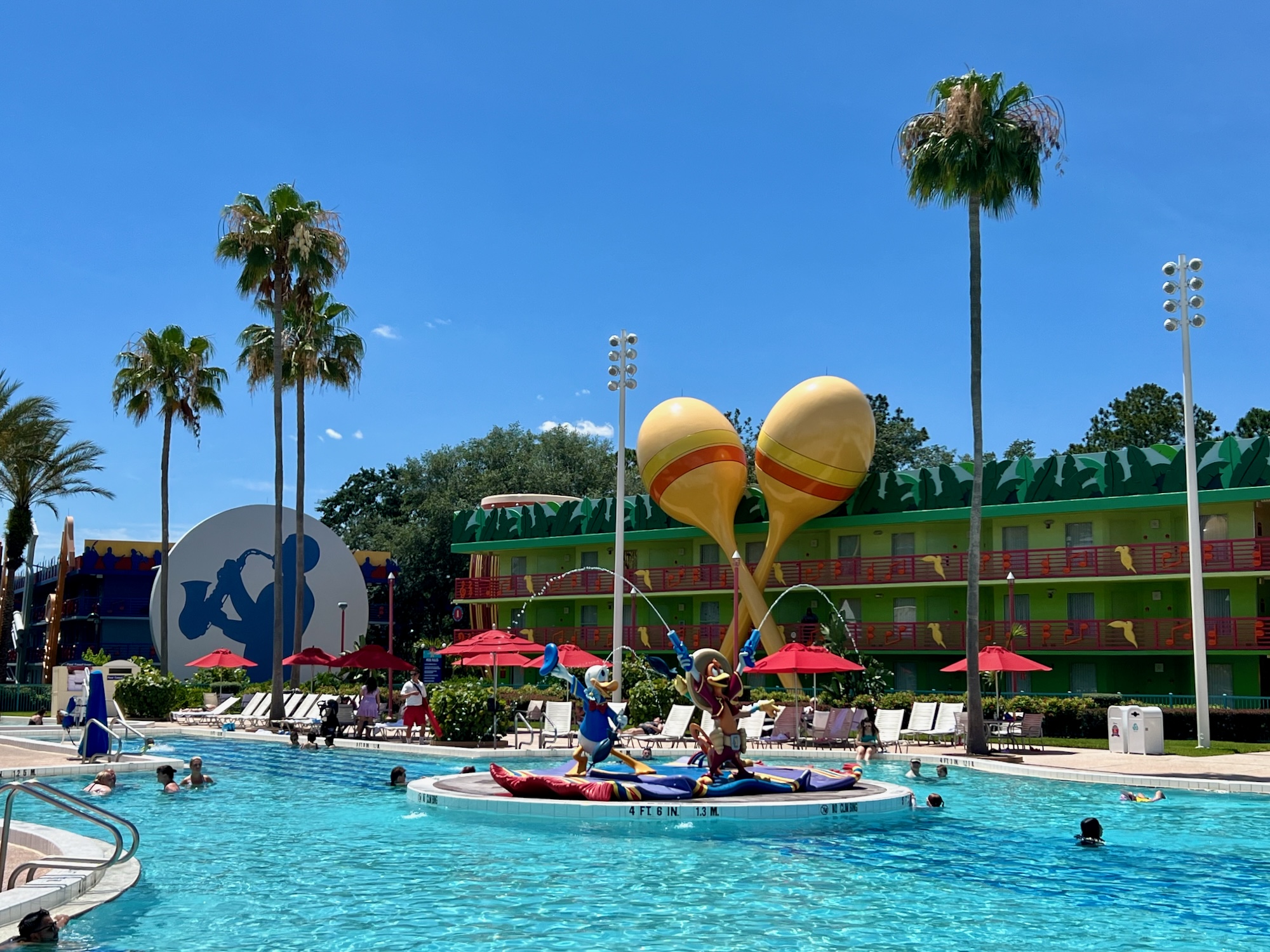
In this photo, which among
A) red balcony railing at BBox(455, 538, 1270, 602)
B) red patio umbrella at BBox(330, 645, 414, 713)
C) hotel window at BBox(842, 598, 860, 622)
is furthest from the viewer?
hotel window at BBox(842, 598, 860, 622)

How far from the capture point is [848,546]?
43969 mm

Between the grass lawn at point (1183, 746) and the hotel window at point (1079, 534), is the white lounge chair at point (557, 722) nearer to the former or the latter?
the grass lawn at point (1183, 746)

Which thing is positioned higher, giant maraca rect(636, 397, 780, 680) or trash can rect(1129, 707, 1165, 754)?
giant maraca rect(636, 397, 780, 680)

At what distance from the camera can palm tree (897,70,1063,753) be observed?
25.2m

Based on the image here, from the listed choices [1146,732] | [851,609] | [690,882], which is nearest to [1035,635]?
[851,609]

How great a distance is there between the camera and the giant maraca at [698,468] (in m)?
42.2

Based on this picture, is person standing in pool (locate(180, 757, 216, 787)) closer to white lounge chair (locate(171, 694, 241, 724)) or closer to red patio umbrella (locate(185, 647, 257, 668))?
white lounge chair (locate(171, 694, 241, 724))

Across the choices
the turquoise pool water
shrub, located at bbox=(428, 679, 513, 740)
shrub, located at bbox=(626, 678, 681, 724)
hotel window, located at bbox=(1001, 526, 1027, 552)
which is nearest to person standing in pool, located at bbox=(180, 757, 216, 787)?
the turquoise pool water

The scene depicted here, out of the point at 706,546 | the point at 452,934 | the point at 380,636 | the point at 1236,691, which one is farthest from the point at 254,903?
the point at 380,636

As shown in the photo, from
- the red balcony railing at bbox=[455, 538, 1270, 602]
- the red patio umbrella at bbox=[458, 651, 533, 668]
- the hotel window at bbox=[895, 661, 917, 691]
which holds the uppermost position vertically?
the red balcony railing at bbox=[455, 538, 1270, 602]

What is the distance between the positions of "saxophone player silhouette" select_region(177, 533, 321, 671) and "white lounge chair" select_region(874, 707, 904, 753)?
3220 centimetres

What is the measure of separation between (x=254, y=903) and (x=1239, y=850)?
37.1 ft

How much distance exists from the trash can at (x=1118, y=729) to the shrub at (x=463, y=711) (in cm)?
1338

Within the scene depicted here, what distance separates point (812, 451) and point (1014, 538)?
7163 millimetres
